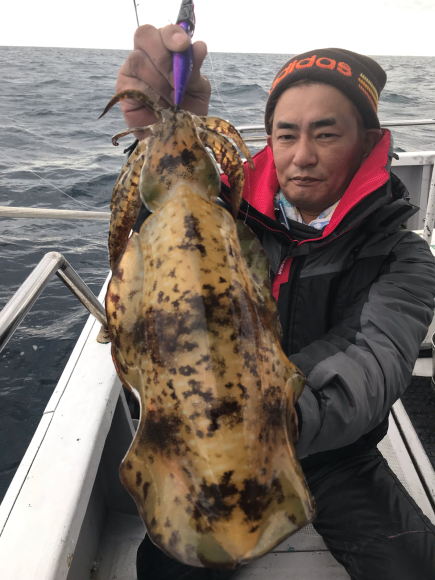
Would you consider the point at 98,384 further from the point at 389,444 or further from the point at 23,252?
the point at 23,252

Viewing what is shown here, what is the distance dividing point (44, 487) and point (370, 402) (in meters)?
1.29

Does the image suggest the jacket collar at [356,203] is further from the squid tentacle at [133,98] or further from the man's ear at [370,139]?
the squid tentacle at [133,98]

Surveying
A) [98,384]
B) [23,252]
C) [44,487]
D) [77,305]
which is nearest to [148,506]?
[44,487]

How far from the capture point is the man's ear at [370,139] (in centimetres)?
199

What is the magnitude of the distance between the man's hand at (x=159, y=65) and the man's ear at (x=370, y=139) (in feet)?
2.94

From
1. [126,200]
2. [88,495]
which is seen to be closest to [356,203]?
[126,200]

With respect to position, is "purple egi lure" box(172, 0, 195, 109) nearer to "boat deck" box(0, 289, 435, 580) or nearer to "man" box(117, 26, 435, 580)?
"man" box(117, 26, 435, 580)

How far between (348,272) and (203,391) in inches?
54.1

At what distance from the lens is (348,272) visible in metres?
1.96

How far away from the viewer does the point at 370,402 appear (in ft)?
4.54

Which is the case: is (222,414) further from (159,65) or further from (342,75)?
(342,75)

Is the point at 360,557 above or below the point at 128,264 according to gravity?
below

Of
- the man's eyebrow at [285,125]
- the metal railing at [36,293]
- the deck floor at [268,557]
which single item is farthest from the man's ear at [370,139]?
the deck floor at [268,557]

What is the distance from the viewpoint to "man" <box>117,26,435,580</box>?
161 centimetres
